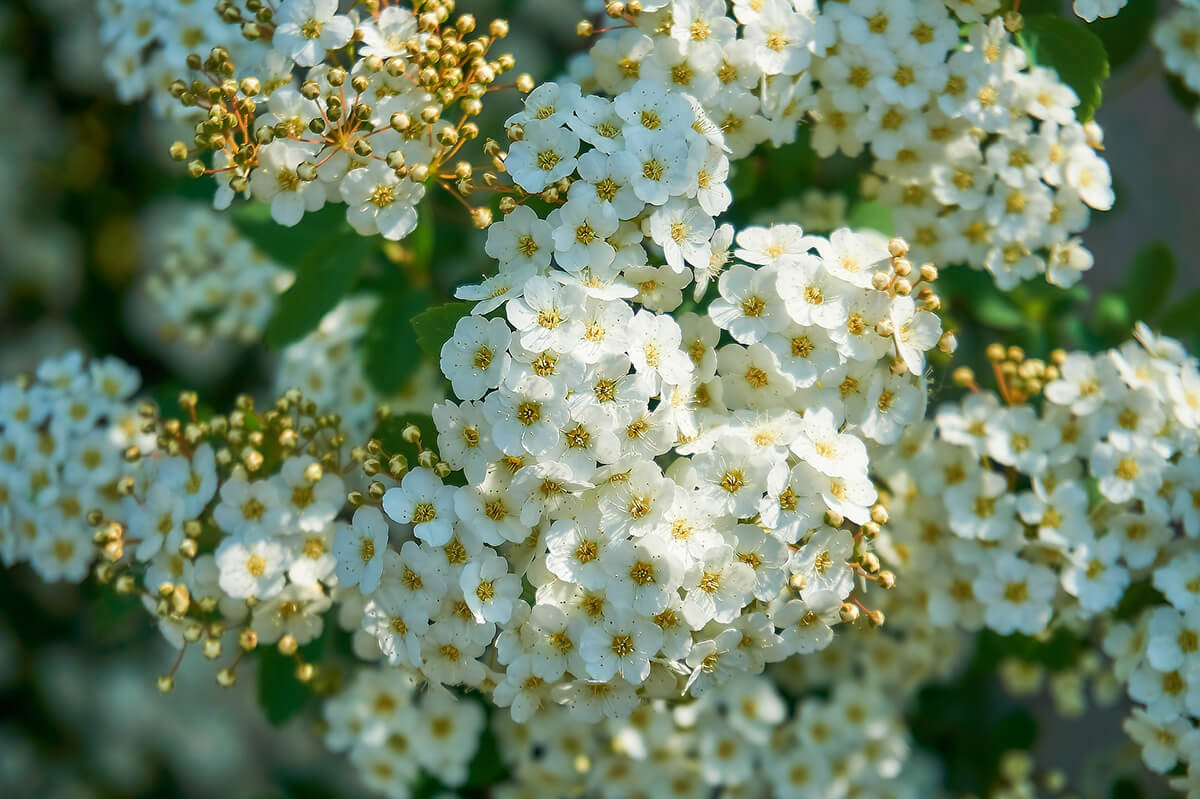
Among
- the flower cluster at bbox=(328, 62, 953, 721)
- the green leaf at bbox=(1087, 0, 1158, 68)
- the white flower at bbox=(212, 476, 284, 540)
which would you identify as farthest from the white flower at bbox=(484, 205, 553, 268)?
the green leaf at bbox=(1087, 0, 1158, 68)

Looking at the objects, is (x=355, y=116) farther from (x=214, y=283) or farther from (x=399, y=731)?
(x=399, y=731)

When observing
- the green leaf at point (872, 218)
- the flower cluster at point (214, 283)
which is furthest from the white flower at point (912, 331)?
the flower cluster at point (214, 283)

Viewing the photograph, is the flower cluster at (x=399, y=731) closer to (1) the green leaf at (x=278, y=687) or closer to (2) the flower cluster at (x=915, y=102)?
(1) the green leaf at (x=278, y=687)

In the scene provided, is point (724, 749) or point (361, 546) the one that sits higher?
point (361, 546)

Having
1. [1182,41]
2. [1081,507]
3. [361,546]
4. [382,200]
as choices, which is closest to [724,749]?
[1081,507]

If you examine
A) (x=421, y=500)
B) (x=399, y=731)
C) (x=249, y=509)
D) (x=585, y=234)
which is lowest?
(x=399, y=731)

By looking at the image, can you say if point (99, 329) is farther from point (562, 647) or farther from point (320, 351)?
point (562, 647)
